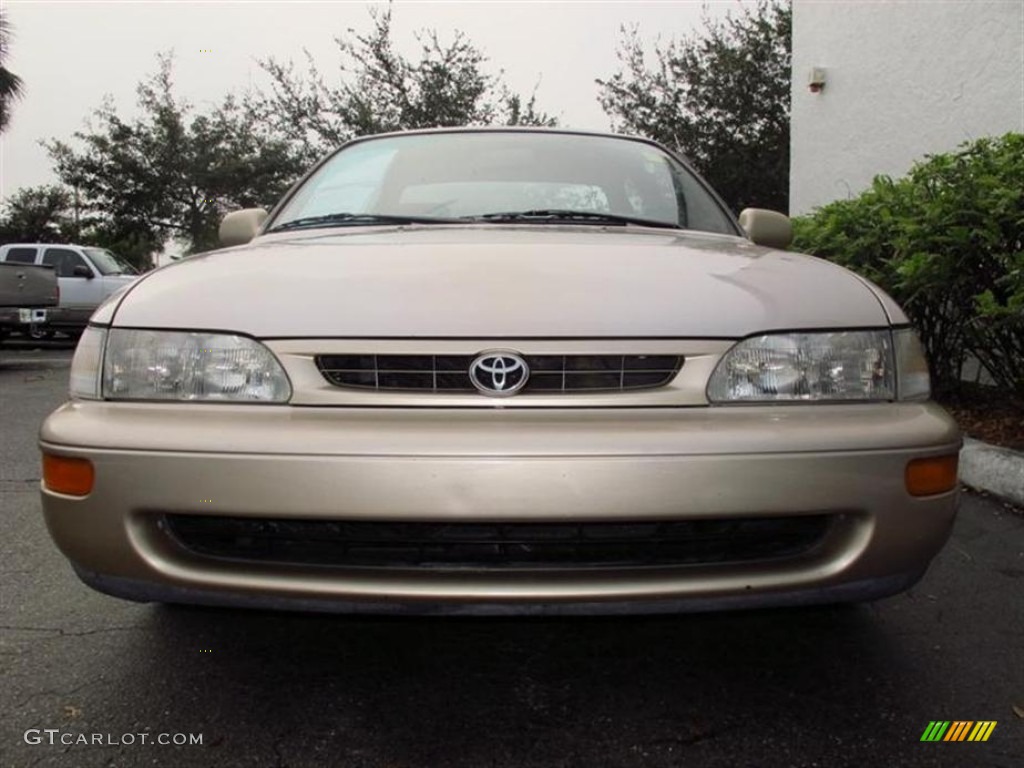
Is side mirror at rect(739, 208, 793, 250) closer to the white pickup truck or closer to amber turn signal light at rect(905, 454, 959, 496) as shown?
amber turn signal light at rect(905, 454, 959, 496)

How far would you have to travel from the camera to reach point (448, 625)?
7.98 feet

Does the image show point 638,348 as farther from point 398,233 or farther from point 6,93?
point 6,93

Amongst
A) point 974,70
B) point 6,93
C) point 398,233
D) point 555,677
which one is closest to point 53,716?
point 555,677

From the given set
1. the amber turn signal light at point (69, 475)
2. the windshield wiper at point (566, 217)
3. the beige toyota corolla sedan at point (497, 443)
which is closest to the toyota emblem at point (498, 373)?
the beige toyota corolla sedan at point (497, 443)

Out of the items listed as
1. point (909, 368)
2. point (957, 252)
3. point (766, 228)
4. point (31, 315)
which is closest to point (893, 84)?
point (957, 252)

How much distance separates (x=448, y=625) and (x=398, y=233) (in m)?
1.10

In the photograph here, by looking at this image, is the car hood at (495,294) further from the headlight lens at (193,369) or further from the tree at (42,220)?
the tree at (42,220)

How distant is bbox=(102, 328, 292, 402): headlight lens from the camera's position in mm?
1777

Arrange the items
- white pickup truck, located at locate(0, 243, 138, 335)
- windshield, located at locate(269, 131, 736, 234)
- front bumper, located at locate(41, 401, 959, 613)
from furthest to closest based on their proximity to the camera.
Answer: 1. white pickup truck, located at locate(0, 243, 138, 335)
2. windshield, located at locate(269, 131, 736, 234)
3. front bumper, located at locate(41, 401, 959, 613)

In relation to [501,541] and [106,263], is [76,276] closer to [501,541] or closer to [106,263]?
[106,263]

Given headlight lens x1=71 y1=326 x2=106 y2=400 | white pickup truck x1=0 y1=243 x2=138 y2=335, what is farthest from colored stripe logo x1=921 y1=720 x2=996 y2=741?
white pickup truck x1=0 y1=243 x2=138 y2=335

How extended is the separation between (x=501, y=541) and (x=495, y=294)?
1.66 ft

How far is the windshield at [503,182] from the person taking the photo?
2818 mm

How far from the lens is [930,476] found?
1.75 metres
